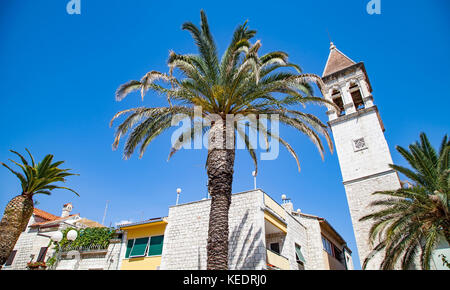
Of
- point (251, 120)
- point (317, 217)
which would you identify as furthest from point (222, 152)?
point (317, 217)

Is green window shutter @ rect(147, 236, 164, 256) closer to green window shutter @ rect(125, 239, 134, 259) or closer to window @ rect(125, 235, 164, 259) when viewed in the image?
window @ rect(125, 235, 164, 259)

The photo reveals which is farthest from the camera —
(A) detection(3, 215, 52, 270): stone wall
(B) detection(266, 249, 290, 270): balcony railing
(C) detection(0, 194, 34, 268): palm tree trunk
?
(A) detection(3, 215, 52, 270): stone wall

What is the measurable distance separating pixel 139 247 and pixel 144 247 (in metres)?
0.55

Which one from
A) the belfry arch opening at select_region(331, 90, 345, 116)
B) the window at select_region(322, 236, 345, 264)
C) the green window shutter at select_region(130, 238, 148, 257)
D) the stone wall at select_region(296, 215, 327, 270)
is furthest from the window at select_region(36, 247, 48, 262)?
the belfry arch opening at select_region(331, 90, 345, 116)

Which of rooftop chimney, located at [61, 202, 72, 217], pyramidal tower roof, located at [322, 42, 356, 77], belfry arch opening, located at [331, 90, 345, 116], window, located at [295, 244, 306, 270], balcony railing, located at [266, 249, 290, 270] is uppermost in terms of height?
pyramidal tower roof, located at [322, 42, 356, 77]

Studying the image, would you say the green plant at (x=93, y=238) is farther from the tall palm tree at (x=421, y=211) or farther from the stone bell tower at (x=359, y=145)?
the stone bell tower at (x=359, y=145)

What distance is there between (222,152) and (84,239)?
63.5 feet

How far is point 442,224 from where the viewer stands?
1388cm

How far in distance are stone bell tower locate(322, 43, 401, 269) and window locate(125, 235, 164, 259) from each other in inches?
626

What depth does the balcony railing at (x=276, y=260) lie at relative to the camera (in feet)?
54.2

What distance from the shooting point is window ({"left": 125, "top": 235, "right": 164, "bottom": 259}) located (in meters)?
20.4

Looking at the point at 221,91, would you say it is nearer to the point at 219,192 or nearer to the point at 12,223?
the point at 219,192

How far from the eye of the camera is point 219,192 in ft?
33.9

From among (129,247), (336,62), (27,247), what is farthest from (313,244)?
(27,247)
